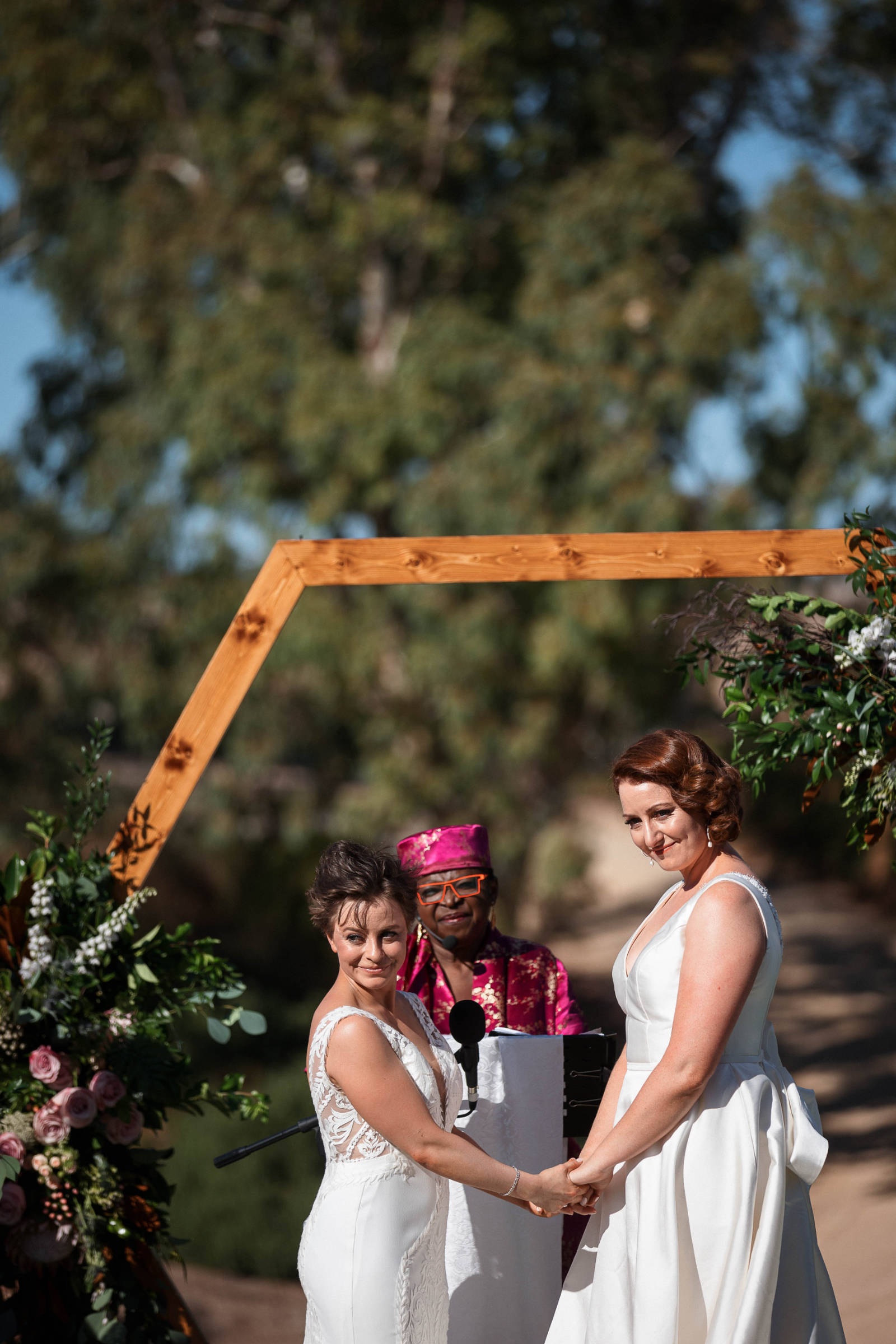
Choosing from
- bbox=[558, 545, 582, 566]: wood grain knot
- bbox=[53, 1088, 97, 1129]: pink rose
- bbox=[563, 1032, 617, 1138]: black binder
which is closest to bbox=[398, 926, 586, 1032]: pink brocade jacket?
bbox=[563, 1032, 617, 1138]: black binder

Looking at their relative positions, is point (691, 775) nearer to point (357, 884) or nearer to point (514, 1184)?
point (357, 884)

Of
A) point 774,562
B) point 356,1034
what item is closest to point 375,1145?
point 356,1034

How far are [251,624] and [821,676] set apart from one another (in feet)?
5.04

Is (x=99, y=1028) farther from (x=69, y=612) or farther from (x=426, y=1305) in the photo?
(x=69, y=612)

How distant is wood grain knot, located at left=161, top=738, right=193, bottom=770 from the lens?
3412 millimetres

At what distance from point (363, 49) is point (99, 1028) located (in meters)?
8.99

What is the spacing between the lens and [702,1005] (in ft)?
7.20

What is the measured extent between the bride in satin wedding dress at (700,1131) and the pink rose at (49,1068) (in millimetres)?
1372

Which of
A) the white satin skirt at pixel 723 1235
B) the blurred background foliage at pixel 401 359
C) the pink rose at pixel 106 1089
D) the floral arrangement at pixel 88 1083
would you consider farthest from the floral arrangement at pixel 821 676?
the blurred background foliage at pixel 401 359

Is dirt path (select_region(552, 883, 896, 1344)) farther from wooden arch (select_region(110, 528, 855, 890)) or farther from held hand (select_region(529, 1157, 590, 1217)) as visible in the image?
wooden arch (select_region(110, 528, 855, 890))

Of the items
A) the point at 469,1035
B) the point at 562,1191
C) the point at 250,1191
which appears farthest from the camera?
the point at 250,1191

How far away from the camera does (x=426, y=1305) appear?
2.31 m

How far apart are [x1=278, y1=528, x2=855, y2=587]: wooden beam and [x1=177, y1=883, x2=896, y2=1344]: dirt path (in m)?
3.57

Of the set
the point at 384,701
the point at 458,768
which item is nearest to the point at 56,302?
the point at 384,701
